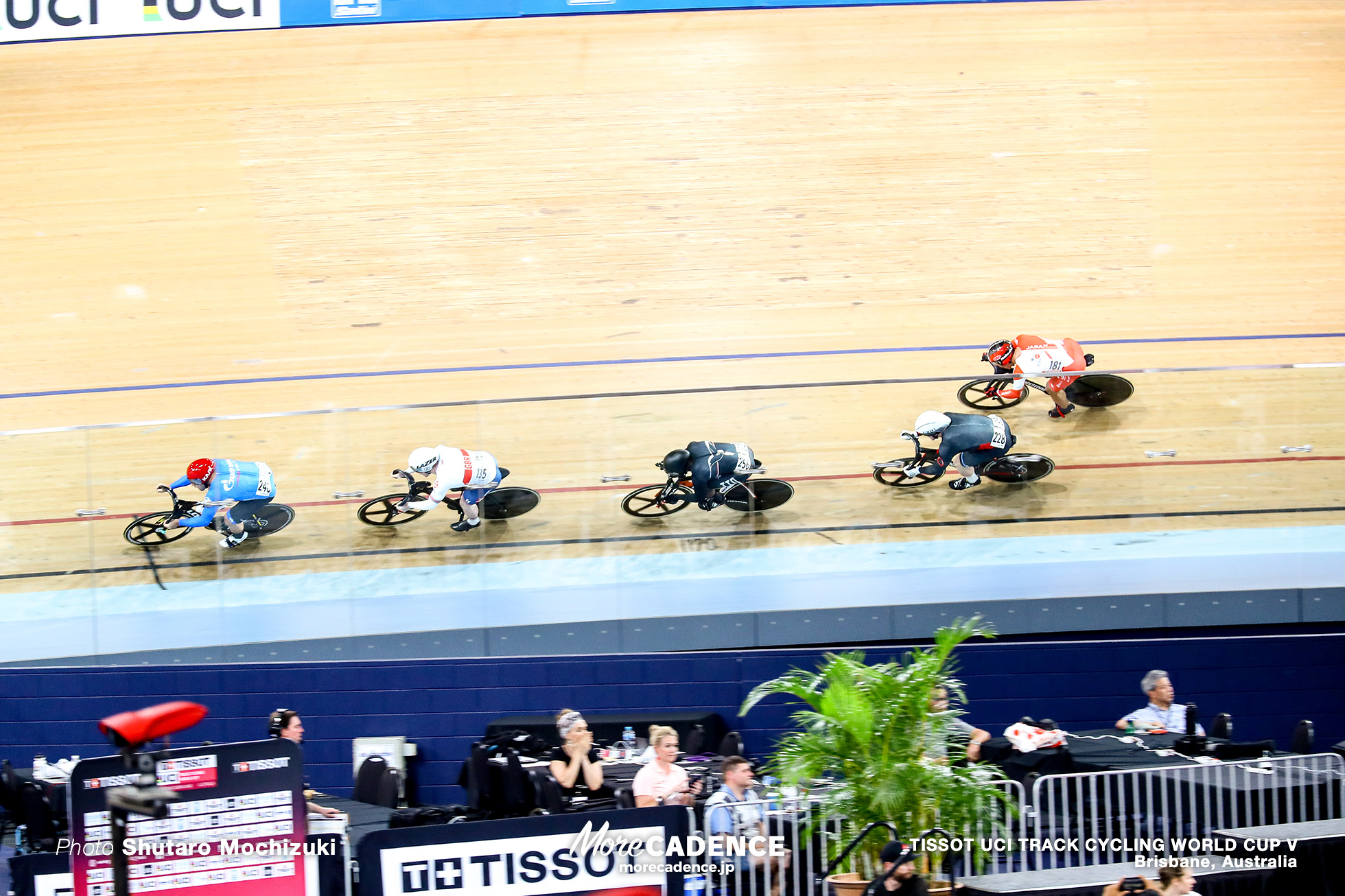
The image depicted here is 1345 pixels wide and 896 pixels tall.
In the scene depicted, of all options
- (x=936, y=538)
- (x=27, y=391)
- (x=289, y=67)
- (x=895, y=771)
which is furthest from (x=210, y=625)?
(x=289, y=67)

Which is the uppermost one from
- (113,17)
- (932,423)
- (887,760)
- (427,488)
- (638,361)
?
(113,17)

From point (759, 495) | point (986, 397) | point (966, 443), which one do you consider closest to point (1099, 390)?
point (986, 397)

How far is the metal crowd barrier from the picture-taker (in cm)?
487

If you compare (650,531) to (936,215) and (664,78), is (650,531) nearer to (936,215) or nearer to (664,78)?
(936,215)

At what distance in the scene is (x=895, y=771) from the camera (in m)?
4.18

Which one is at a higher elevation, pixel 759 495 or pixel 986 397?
pixel 986 397

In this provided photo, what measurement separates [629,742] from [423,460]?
2017 mm

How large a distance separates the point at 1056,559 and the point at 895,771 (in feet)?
12.1

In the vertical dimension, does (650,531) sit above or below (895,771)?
above

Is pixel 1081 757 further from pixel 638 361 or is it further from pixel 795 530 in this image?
pixel 638 361

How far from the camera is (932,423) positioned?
7.50m

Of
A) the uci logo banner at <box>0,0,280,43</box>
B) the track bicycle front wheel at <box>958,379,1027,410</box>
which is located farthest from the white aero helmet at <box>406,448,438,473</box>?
the uci logo banner at <box>0,0,280,43</box>

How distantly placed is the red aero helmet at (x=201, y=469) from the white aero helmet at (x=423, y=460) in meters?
1.25

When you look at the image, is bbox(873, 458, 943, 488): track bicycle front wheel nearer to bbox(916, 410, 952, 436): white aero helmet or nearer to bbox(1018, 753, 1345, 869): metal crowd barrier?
bbox(916, 410, 952, 436): white aero helmet
